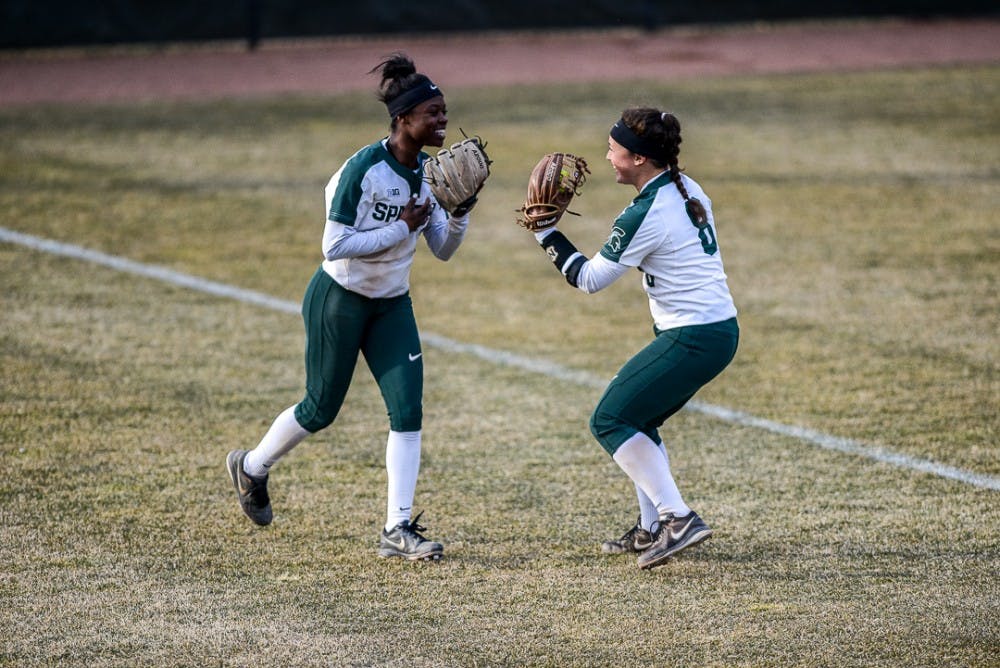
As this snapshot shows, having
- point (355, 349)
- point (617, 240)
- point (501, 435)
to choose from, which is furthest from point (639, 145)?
point (501, 435)

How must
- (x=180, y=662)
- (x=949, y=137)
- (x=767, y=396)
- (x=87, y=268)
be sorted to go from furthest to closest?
(x=949, y=137) < (x=87, y=268) < (x=767, y=396) < (x=180, y=662)

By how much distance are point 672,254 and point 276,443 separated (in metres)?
1.92

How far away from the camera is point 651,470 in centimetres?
555

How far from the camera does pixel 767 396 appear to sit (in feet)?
26.4

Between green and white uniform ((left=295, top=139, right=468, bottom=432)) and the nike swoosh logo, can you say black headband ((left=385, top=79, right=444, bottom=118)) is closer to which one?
green and white uniform ((left=295, top=139, right=468, bottom=432))

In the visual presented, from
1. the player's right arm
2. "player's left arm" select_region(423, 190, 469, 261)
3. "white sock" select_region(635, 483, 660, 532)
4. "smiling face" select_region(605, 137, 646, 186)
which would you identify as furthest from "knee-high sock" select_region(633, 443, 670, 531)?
the player's right arm

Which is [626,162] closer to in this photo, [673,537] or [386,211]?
[386,211]

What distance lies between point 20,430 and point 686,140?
32.5 ft

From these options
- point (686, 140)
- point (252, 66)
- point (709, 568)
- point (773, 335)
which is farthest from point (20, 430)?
point (252, 66)

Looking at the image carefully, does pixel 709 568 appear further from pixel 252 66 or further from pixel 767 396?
pixel 252 66

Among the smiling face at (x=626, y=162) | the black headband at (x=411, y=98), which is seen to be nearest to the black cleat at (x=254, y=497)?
the black headband at (x=411, y=98)

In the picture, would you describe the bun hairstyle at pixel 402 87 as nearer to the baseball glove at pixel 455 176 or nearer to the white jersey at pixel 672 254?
the baseball glove at pixel 455 176

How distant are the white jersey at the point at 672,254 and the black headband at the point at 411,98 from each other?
952 mm

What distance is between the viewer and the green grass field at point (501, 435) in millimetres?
5020
